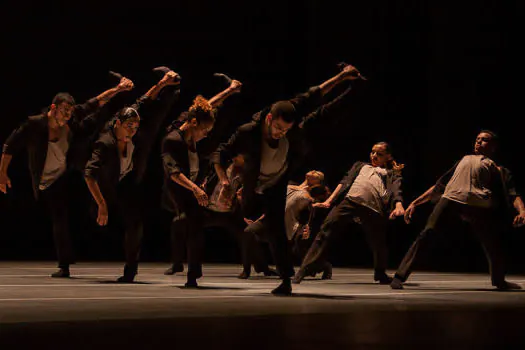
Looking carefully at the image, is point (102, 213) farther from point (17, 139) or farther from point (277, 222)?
point (277, 222)

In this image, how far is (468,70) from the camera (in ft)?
41.2

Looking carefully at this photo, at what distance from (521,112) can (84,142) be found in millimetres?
6460

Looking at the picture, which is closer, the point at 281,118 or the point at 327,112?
the point at 281,118

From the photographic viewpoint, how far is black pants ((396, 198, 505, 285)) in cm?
738

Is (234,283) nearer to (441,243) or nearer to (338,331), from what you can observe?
(338,331)

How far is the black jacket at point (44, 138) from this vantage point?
26.9 ft

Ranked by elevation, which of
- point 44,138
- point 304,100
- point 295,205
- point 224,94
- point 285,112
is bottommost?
point 295,205

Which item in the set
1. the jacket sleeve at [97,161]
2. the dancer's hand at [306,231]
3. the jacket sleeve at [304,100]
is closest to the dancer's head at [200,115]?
the jacket sleeve at [304,100]

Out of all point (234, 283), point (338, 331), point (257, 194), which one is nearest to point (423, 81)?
point (234, 283)

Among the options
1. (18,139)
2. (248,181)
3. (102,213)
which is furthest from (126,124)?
(248,181)

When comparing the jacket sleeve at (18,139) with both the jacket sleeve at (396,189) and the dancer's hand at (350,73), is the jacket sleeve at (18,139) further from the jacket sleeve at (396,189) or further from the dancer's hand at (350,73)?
the jacket sleeve at (396,189)

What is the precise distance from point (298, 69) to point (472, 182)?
593 centimetres

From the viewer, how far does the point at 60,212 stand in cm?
833

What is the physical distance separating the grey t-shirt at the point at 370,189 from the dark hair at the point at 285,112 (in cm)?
187
